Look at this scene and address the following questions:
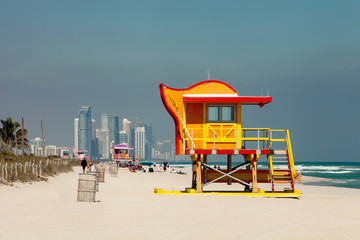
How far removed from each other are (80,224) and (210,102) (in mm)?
12467

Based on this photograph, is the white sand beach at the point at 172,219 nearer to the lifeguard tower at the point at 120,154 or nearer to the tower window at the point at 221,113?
the tower window at the point at 221,113

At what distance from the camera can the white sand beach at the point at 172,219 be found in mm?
12508

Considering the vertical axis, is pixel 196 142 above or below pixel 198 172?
above

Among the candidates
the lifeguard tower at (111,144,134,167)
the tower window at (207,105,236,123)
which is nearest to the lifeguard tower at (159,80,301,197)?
the tower window at (207,105,236,123)

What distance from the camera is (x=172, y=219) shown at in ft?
50.4

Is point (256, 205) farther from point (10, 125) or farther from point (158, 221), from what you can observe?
point (10, 125)

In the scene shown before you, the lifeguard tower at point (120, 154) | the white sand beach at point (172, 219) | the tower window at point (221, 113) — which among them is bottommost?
the white sand beach at point (172, 219)

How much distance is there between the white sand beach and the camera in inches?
492

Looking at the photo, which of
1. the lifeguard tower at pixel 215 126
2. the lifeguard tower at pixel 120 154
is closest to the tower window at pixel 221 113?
the lifeguard tower at pixel 215 126

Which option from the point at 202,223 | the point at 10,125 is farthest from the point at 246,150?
the point at 10,125

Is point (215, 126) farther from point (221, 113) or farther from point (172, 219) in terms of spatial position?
point (172, 219)

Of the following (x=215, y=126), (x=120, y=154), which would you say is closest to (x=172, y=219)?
(x=215, y=126)

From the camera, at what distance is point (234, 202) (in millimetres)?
21078

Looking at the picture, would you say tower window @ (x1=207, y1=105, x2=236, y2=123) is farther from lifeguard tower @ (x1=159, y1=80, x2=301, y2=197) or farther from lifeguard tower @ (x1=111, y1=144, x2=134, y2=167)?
lifeguard tower @ (x1=111, y1=144, x2=134, y2=167)
